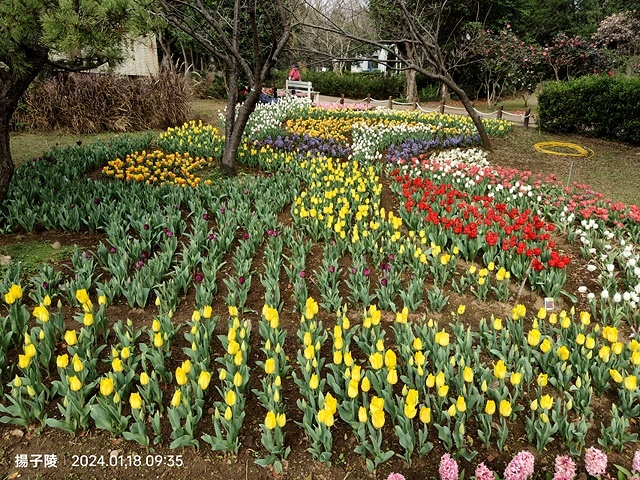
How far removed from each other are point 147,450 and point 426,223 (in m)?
3.69

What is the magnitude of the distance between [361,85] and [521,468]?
28109mm

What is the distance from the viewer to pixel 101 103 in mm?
11617

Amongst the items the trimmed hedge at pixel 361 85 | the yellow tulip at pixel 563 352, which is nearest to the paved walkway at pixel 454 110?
the trimmed hedge at pixel 361 85

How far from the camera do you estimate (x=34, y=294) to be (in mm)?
3768

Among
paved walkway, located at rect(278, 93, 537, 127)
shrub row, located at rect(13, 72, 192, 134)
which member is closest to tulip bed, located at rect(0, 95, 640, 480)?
shrub row, located at rect(13, 72, 192, 134)

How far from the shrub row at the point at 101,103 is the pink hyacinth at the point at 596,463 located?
1182 centimetres

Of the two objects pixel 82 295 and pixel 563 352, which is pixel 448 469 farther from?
pixel 82 295

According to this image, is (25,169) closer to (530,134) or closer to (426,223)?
(426,223)

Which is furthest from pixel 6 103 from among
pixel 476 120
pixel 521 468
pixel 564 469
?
pixel 476 120

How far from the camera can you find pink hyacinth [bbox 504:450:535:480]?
7.06 ft

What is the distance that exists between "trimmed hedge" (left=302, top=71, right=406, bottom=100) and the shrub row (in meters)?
17.8

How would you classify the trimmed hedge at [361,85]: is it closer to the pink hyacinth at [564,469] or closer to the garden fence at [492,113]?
the garden fence at [492,113]

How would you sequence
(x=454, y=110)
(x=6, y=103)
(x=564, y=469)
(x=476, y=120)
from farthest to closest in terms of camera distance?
1. (x=454, y=110)
2. (x=476, y=120)
3. (x=6, y=103)
4. (x=564, y=469)

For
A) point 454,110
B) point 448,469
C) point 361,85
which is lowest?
point 448,469
